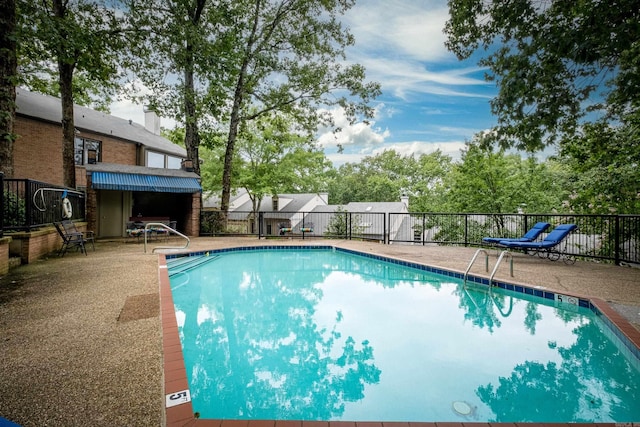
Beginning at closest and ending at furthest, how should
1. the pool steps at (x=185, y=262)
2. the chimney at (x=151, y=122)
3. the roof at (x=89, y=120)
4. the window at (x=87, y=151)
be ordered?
1. the pool steps at (x=185, y=262)
2. the roof at (x=89, y=120)
3. the window at (x=87, y=151)
4. the chimney at (x=151, y=122)

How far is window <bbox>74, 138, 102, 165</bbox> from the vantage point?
653 inches

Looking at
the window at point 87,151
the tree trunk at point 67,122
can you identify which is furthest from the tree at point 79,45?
the window at point 87,151

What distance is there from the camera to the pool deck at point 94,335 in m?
1.92

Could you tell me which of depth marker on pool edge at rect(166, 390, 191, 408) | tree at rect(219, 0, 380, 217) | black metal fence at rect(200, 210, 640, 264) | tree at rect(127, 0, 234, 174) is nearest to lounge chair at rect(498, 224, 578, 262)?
black metal fence at rect(200, 210, 640, 264)

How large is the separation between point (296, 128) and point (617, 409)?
17062mm

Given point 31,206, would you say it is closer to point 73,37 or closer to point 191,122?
point 73,37

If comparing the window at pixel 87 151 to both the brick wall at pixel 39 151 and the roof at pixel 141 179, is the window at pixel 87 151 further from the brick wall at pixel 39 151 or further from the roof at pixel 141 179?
the roof at pixel 141 179

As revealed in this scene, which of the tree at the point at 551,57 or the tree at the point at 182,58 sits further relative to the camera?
the tree at the point at 182,58

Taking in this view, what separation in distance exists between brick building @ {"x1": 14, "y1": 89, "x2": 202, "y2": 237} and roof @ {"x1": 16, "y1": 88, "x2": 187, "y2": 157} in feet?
0.12

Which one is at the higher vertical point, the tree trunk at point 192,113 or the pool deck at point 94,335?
the tree trunk at point 192,113

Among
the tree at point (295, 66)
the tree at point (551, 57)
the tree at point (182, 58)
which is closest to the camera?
the tree at point (551, 57)

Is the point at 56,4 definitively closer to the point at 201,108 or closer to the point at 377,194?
the point at 201,108

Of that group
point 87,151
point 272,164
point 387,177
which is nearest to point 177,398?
point 87,151

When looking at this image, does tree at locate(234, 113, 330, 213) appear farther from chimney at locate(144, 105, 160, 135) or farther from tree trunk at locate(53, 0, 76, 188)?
tree trunk at locate(53, 0, 76, 188)
